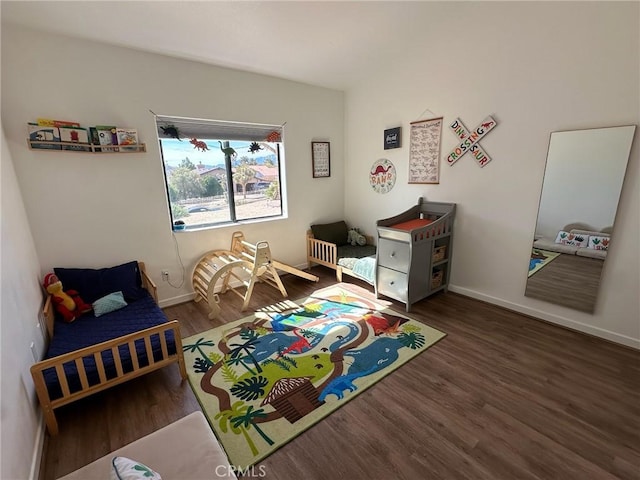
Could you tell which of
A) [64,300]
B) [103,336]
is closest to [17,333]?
[103,336]

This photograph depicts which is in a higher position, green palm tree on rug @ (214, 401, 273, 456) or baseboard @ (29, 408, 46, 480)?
baseboard @ (29, 408, 46, 480)

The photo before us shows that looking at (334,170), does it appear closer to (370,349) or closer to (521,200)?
(521,200)

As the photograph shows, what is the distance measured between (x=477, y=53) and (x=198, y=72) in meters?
2.81

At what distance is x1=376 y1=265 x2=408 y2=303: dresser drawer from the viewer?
298 centimetres

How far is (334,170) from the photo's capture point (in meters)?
4.39

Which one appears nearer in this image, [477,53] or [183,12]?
[183,12]

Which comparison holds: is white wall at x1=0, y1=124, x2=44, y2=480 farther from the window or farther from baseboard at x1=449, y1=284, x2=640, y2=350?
baseboard at x1=449, y1=284, x2=640, y2=350

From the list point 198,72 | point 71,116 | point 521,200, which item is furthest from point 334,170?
point 71,116

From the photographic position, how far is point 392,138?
3.64m

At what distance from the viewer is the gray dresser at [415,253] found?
2.92 m

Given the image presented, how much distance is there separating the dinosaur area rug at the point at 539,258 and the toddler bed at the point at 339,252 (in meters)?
1.52

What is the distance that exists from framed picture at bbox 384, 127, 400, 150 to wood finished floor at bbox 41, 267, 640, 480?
239 centimetres

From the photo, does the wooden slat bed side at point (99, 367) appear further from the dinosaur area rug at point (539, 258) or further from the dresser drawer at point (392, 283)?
the dinosaur area rug at point (539, 258)

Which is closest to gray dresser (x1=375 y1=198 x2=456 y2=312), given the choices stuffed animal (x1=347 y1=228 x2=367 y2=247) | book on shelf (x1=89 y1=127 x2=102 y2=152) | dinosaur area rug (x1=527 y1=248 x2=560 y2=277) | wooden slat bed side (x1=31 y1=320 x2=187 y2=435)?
dinosaur area rug (x1=527 y1=248 x2=560 y2=277)
